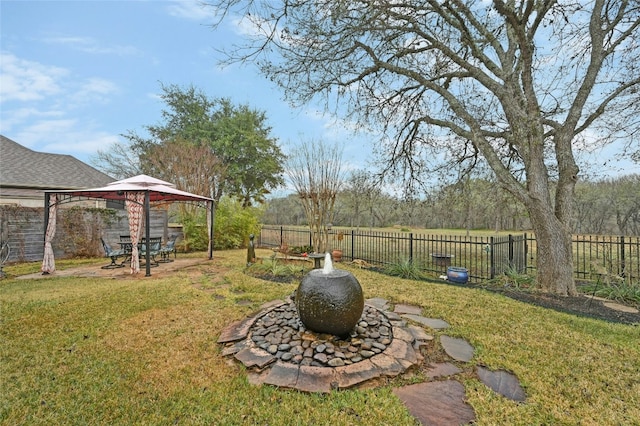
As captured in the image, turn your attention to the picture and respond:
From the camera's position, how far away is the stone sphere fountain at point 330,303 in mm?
2703

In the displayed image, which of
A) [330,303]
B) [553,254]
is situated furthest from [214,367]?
[553,254]

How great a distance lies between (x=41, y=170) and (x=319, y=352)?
1619cm

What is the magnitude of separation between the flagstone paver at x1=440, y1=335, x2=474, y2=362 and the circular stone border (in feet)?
0.81

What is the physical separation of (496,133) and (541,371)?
5446 millimetres

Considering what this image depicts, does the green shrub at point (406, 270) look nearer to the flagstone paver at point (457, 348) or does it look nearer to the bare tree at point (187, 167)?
the flagstone paver at point (457, 348)

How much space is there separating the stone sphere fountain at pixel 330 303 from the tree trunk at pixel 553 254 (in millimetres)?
4613

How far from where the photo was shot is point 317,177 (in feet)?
24.7

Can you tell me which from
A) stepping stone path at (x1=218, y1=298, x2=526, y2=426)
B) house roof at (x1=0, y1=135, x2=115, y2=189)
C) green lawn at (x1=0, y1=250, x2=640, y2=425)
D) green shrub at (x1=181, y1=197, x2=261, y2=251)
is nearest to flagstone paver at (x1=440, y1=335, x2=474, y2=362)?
stepping stone path at (x1=218, y1=298, x2=526, y2=426)

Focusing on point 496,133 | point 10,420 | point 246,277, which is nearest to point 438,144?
point 496,133

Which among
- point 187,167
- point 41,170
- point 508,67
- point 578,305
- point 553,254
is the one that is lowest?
point 578,305

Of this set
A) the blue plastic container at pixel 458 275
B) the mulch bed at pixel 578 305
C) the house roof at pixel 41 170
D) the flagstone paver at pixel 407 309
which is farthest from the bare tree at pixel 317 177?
the house roof at pixel 41 170

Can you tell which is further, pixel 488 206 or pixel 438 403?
pixel 488 206

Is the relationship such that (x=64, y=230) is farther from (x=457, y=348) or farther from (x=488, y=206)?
(x=488, y=206)

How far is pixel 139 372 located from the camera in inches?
95.7
